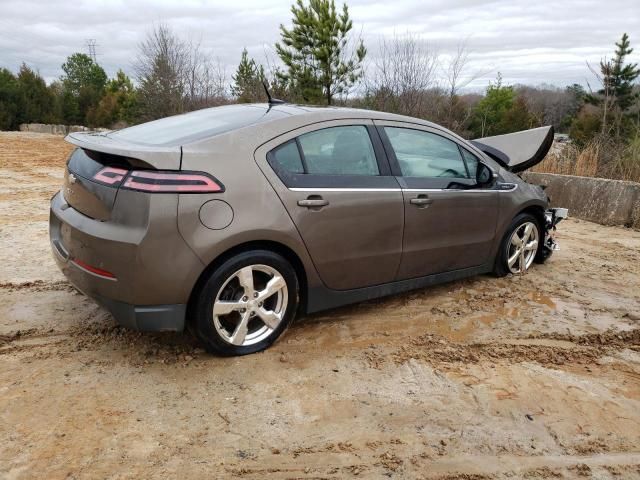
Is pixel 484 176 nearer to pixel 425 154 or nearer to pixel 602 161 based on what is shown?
pixel 425 154

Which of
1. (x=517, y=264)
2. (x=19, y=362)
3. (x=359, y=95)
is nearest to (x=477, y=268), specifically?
(x=517, y=264)

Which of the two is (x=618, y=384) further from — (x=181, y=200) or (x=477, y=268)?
(x=181, y=200)

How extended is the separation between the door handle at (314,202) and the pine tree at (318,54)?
21977mm

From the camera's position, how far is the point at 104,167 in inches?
120

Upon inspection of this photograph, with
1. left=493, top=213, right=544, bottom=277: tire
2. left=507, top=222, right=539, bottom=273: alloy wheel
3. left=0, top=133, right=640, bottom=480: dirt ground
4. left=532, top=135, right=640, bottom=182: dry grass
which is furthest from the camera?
left=532, top=135, right=640, bottom=182: dry grass

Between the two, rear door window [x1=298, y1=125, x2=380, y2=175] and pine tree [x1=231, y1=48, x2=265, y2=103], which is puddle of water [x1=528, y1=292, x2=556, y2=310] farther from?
pine tree [x1=231, y1=48, x2=265, y2=103]

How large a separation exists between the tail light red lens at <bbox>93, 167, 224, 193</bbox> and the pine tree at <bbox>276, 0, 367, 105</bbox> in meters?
22.4

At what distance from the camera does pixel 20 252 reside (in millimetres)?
5441

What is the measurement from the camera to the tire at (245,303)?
3084 millimetres

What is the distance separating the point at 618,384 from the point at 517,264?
2.01m

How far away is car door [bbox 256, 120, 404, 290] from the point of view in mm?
3348

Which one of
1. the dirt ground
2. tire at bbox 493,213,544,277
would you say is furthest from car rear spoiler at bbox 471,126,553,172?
the dirt ground

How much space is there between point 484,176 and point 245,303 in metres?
2.37

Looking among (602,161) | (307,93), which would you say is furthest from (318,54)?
(602,161)
